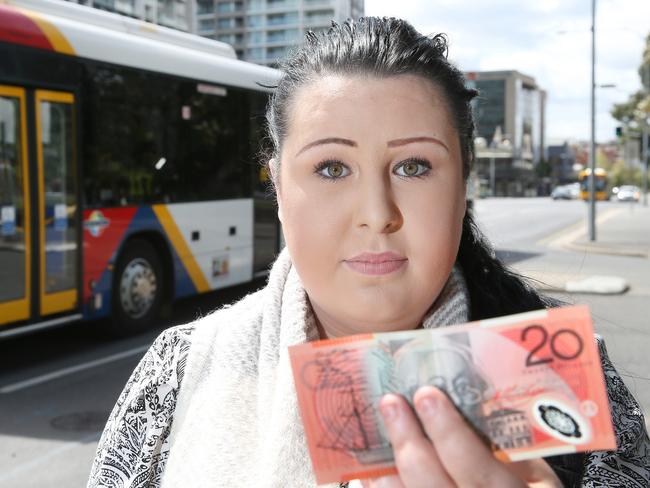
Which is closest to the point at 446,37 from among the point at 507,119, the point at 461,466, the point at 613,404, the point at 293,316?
the point at 293,316

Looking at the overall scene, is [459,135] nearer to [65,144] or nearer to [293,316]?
[293,316]

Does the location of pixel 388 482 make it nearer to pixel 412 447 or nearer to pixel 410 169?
pixel 412 447

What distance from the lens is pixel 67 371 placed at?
6746 millimetres

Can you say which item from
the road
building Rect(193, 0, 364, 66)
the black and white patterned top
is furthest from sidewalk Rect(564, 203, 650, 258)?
building Rect(193, 0, 364, 66)

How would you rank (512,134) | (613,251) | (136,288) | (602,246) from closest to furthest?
(136,288), (613,251), (602,246), (512,134)

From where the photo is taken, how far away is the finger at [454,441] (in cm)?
102

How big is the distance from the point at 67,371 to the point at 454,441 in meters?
6.22

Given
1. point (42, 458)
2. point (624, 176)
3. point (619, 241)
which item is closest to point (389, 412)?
point (42, 458)

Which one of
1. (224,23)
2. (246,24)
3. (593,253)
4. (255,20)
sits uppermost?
(224,23)

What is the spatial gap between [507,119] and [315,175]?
381 ft

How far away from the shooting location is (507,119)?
114 metres

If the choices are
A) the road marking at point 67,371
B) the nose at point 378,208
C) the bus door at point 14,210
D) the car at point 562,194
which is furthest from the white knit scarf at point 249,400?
the car at point 562,194

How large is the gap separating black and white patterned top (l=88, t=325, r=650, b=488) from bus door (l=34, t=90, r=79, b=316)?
5.59m

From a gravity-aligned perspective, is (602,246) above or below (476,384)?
below
